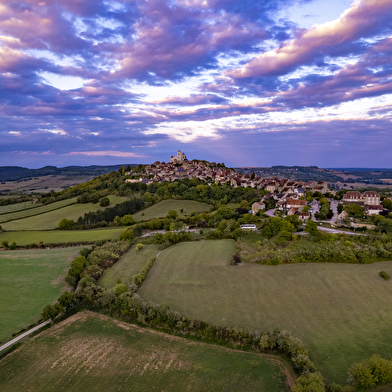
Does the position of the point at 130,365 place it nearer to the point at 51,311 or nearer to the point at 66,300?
the point at 51,311

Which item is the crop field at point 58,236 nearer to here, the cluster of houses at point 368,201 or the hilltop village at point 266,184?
the hilltop village at point 266,184

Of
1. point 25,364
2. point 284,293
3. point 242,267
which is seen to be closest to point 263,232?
point 242,267

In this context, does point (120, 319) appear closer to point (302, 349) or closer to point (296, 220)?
point (302, 349)

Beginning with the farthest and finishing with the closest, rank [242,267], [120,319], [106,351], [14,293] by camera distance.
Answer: [242,267]
[14,293]
[120,319]
[106,351]

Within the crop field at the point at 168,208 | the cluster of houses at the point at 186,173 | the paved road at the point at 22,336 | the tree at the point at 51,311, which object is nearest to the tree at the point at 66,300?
the tree at the point at 51,311

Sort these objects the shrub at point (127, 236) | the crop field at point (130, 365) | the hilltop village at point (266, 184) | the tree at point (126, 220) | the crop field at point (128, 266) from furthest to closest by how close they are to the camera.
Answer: the tree at point (126, 220) → the hilltop village at point (266, 184) → the shrub at point (127, 236) → the crop field at point (128, 266) → the crop field at point (130, 365)

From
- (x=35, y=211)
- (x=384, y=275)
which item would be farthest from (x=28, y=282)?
(x=35, y=211)

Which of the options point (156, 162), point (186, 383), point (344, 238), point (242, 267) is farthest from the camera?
point (156, 162)
